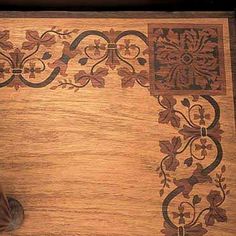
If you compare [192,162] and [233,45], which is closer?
[192,162]

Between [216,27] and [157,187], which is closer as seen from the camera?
[157,187]

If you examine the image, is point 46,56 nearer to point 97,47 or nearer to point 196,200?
point 97,47

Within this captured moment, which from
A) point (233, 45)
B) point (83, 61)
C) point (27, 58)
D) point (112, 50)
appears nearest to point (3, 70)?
point (27, 58)

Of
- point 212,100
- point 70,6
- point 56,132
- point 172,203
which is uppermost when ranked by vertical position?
point 70,6

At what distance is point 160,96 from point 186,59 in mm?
165

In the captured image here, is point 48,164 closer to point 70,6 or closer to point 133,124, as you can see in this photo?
point 133,124

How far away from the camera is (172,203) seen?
1.54 m

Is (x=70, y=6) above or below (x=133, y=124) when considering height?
above

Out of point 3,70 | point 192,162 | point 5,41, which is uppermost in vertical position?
point 5,41

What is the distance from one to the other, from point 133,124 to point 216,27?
0.46 metres

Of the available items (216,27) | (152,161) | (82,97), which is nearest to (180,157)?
(152,161)

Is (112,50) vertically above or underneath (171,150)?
above

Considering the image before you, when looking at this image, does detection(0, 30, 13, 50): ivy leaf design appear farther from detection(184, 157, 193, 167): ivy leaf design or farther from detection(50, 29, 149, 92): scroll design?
detection(184, 157, 193, 167): ivy leaf design

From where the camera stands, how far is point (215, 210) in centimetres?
154
